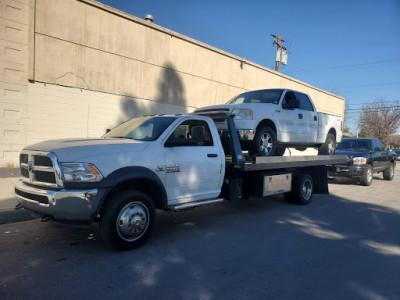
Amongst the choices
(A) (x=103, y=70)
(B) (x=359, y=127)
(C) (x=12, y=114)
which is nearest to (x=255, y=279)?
(C) (x=12, y=114)

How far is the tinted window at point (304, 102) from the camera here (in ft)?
27.3

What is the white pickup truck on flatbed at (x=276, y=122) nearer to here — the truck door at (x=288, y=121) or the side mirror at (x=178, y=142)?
the truck door at (x=288, y=121)

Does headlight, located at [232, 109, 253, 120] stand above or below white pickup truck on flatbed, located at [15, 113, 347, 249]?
above

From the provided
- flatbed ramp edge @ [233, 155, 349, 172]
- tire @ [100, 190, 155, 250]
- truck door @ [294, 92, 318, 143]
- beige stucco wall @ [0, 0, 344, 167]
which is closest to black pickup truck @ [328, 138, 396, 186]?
flatbed ramp edge @ [233, 155, 349, 172]

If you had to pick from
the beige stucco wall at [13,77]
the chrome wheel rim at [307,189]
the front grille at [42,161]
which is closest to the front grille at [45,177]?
the front grille at [42,161]

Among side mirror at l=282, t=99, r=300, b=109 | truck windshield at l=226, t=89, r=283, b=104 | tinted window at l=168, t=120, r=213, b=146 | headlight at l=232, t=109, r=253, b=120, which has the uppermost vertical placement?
truck windshield at l=226, t=89, r=283, b=104

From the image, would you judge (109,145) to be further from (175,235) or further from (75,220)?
(175,235)

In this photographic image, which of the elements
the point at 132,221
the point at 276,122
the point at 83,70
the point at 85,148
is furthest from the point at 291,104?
the point at 83,70

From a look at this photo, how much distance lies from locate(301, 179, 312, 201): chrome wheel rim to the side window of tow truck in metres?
3.63

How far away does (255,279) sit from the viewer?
362 cm

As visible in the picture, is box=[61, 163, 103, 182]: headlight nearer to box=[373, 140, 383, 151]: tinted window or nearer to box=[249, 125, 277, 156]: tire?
box=[249, 125, 277, 156]: tire

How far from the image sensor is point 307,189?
831cm

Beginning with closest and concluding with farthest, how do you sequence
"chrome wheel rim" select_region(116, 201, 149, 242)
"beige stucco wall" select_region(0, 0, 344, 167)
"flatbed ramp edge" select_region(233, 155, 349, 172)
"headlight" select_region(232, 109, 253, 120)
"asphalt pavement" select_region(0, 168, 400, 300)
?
"asphalt pavement" select_region(0, 168, 400, 300) < "chrome wheel rim" select_region(116, 201, 149, 242) < "flatbed ramp edge" select_region(233, 155, 349, 172) < "headlight" select_region(232, 109, 253, 120) < "beige stucco wall" select_region(0, 0, 344, 167)

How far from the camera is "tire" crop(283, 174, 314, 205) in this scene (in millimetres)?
7934
